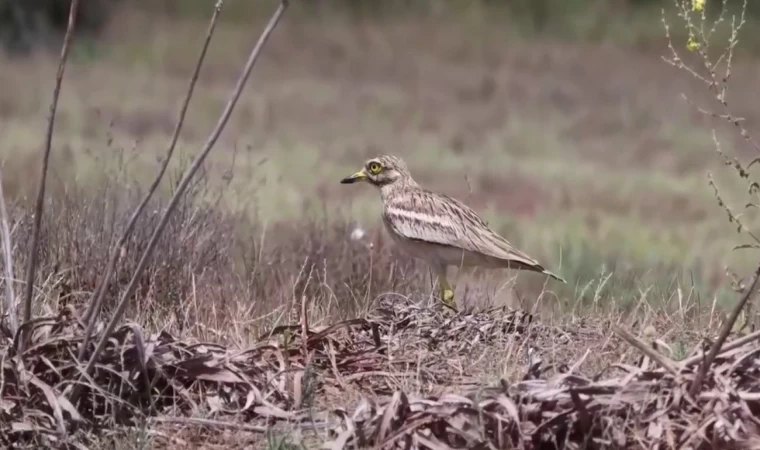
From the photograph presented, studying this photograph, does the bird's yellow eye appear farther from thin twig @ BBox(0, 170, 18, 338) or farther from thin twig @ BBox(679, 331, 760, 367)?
thin twig @ BBox(679, 331, 760, 367)

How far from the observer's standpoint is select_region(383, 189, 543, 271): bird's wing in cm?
686

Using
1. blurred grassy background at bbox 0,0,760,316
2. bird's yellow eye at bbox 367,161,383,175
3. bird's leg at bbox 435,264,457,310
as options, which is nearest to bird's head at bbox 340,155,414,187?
bird's yellow eye at bbox 367,161,383,175

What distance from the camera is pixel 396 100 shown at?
69.8ft

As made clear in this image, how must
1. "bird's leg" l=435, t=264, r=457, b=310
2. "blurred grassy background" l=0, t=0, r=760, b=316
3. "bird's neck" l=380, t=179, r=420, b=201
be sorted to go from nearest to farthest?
"bird's leg" l=435, t=264, r=457, b=310
"bird's neck" l=380, t=179, r=420, b=201
"blurred grassy background" l=0, t=0, r=760, b=316

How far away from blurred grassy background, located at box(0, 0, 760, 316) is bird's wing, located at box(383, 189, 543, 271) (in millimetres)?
3763

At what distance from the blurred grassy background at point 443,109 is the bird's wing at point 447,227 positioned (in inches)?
148

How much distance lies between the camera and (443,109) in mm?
21281

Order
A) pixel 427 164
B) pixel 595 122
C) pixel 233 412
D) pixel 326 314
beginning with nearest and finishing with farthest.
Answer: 1. pixel 233 412
2. pixel 326 314
3. pixel 427 164
4. pixel 595 122

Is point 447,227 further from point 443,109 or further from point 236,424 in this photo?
point 443,109

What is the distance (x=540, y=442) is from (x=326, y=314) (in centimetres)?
186

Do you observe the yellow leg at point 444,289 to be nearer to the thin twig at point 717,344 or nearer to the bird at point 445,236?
the bird at point 445,236

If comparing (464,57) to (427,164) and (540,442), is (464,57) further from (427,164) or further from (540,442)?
(540,442)

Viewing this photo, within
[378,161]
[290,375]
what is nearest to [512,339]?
[290,375]

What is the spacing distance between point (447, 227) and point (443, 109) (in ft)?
47.5
